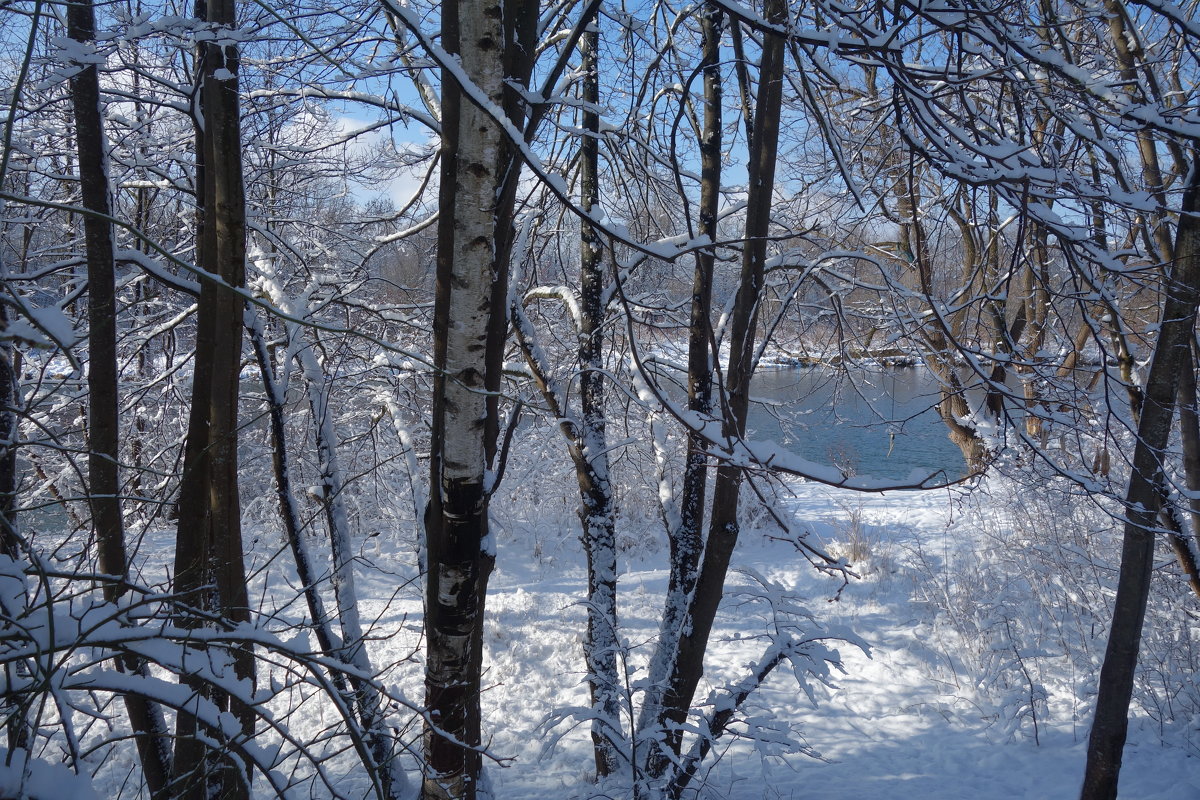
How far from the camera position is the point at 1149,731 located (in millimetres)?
4949

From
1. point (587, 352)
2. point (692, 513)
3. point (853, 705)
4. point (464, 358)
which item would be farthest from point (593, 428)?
point (464, 358)

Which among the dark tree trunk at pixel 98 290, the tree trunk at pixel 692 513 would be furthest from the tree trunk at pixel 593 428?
the dark tree trunk at pixel 98 290

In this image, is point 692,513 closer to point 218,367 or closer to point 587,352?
point 587,352

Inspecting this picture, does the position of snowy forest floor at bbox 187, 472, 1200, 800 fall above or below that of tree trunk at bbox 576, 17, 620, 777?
below

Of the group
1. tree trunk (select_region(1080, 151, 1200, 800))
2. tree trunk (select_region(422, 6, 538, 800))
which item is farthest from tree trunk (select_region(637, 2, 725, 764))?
tree trunk (select_region(1080, 151, 1200, 800))

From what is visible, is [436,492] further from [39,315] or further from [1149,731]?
[1149,731]

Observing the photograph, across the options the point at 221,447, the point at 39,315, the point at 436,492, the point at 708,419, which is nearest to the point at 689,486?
the point at 708,419

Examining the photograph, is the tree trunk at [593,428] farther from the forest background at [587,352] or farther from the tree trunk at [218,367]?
the tree trunk at [218,367]

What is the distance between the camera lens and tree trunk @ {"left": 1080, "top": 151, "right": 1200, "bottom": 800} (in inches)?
120

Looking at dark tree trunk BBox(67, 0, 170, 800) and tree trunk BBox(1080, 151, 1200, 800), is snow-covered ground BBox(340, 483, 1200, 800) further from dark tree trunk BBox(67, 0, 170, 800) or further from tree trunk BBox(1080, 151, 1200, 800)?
dark tree trunk BBox(67, 0, 170, 800)

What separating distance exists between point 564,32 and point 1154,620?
6.86 metres

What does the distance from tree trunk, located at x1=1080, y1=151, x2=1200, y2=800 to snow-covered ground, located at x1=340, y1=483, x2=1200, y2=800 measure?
3.30 feet

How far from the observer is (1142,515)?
3.09 metres

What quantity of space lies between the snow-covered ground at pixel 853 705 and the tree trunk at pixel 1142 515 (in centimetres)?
101
